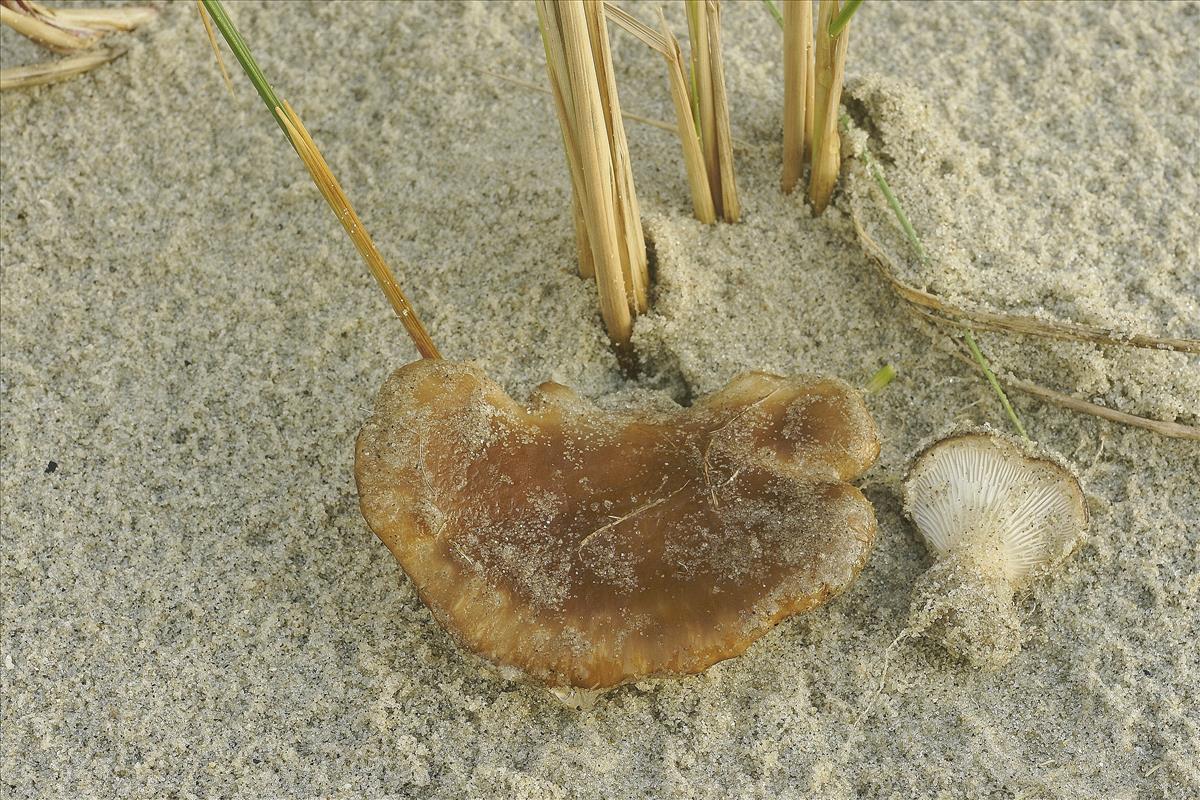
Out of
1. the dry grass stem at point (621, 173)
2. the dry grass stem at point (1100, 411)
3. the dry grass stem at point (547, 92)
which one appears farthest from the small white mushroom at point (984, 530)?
the dry grass stem at point (547, 92)

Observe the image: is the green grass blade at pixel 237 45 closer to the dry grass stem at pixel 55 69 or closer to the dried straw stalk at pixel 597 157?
the dried straw stalk at pixel 597 157

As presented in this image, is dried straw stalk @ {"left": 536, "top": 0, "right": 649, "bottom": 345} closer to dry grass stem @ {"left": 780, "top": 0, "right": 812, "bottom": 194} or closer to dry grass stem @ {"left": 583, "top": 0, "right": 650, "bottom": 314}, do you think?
dry grass stem @ {"left": 583, "top": 0, "right": 650, "bottom": 314}

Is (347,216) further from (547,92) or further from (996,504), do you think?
(996,504)

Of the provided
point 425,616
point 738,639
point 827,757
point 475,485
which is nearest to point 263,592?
point 425,616

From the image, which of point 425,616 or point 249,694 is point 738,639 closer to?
point 425,616

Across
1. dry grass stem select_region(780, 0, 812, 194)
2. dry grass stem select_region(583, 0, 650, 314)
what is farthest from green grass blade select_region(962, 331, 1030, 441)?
dry grass stem select_region(583, 0, 650, 314)
